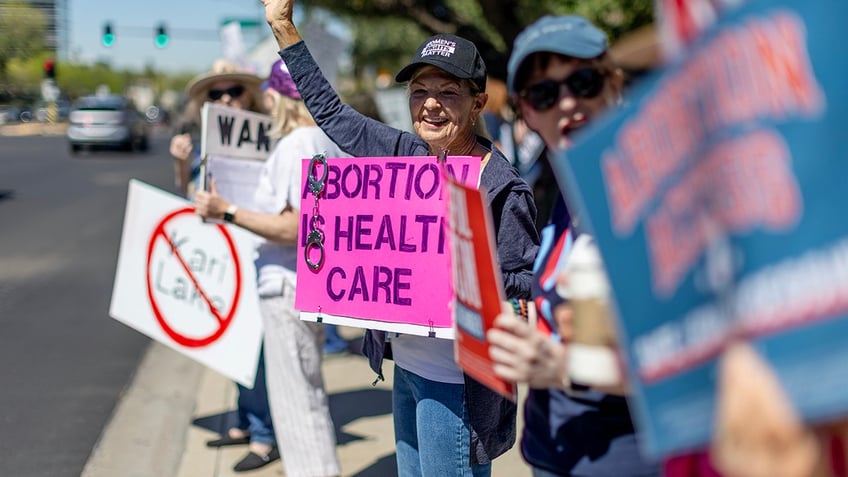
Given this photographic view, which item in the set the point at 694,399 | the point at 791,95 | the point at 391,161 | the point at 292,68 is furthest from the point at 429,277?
the point at 791,95

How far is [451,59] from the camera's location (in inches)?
111

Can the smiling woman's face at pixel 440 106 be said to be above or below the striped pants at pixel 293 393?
above

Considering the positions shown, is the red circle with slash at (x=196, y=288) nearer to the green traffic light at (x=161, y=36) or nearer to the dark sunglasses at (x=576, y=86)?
the dark sunglasses at (x=576, y=86)

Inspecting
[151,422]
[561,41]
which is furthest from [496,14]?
[561,41]

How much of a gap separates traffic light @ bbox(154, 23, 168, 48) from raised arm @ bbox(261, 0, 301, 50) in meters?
28.9

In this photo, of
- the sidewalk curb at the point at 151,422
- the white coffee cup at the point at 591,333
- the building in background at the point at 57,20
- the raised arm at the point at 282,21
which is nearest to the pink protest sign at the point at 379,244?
the raised arm at the point at 282,21

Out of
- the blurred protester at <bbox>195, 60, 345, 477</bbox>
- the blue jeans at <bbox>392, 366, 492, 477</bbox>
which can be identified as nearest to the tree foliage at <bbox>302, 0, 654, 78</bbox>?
the blurred protester at <bbox>195, 60, 345, 477</bbox>

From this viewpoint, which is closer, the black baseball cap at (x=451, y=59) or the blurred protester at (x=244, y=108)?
the black baseball cap at (x=451, y=59)

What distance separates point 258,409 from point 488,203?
2.61 metres

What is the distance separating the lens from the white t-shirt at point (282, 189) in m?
3.86

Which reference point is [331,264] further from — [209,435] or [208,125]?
[209,435]

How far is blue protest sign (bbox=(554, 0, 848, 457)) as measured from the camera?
4.02 feet

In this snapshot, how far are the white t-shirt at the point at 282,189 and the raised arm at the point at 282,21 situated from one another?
0.70 meters

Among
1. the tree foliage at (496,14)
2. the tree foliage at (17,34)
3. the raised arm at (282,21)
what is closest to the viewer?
the raised arm at (282,21)
